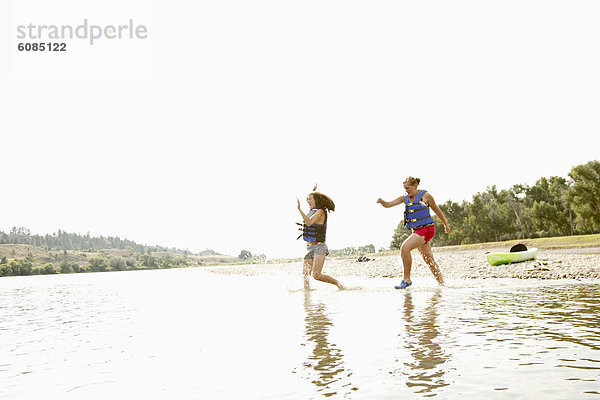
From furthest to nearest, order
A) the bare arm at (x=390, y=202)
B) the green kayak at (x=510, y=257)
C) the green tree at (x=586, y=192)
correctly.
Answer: the green tree at (x=586, y=192) < the green kayak at (x=510, y=257) < the bare arm at (x=390, y=202)

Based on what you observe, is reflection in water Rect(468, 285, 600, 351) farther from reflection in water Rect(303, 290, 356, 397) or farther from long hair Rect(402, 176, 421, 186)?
long hair Rect(402, 176, 421, 186)

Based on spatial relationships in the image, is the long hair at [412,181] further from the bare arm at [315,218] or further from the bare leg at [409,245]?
the bare arm at [315,218]

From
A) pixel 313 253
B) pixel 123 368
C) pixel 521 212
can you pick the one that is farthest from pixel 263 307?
pixel 521 212

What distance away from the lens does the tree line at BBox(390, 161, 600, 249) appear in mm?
94062

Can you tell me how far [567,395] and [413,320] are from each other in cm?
406

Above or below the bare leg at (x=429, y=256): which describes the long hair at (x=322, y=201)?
above

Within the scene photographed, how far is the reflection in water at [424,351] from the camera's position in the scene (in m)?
4.12

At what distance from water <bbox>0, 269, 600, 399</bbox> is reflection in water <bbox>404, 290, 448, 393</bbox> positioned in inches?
0.5

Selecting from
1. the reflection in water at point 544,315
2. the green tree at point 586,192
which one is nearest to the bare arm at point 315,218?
the reflection in water at point 544,315

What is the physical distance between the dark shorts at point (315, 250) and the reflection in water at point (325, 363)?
589 centimetres

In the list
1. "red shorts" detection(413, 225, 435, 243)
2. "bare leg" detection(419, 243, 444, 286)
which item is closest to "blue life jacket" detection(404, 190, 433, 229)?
"red shorts" detection(413, 225, 435, 243)

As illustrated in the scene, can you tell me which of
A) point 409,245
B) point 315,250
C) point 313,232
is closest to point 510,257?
point 409,245

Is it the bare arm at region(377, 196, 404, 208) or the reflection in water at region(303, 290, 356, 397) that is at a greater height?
the bare arm at region(377, 196, 404, 208)

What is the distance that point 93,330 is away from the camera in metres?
8.74
